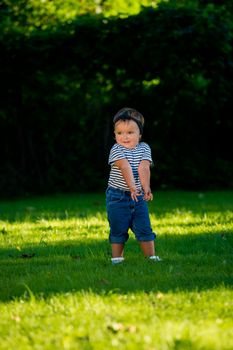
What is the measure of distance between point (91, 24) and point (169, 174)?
12.1 ft

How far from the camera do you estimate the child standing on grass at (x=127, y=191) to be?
6684mm

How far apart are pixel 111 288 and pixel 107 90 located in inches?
412

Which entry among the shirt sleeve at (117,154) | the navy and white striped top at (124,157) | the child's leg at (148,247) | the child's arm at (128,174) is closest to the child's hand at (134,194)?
the child's arm at (128,174)

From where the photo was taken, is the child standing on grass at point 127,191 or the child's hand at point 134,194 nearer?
the child's hand at point 134,194

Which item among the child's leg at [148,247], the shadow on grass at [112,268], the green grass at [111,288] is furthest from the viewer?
the child's leg at [148,247]

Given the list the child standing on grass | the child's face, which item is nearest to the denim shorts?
the child standing on grass

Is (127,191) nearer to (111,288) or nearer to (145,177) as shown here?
(145,177)

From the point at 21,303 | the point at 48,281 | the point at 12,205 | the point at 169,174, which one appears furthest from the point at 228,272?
the point at 169,174

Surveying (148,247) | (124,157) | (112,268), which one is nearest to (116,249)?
(148,247)

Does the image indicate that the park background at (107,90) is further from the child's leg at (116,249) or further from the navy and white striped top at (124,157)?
the child's leg at (116,249)

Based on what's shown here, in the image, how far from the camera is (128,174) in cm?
658

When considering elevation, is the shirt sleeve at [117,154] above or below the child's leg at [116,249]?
above

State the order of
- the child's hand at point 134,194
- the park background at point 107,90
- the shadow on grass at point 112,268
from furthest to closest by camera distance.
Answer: the park background at point 107,90 → the child's hand at point 134,194 → the shadow on grass at point 112,268

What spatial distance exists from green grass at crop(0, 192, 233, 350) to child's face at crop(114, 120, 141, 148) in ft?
3.44
